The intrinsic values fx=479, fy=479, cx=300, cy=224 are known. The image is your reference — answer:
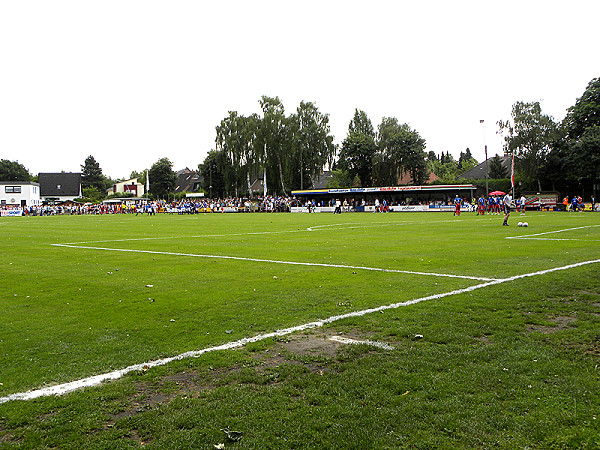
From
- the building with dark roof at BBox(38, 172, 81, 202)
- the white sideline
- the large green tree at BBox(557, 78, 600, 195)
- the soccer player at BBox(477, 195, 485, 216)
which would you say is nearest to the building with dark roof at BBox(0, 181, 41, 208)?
the building with dark roof at BBox(38, 172, 81, 202)

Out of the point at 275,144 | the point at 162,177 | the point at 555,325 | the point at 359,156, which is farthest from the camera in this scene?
the point at 162,177

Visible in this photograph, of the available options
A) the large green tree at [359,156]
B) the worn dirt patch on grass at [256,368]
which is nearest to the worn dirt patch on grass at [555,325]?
the worn dirt patch on grass at [256,368]

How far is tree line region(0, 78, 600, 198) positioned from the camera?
6650 cm

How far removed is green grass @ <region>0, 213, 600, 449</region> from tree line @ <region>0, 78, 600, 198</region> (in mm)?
64225

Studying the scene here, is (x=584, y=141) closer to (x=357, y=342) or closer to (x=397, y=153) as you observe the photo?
(x=397, y=153)

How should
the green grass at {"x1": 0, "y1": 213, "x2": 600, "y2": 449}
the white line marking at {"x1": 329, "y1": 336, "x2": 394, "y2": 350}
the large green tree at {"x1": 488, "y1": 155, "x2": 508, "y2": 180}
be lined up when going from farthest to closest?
1. the large green tree at {"x1": 488, "y1": 155, "x2": 508, "y2": 180}
2. the white line marking at {"x1": 329, "y1": 336, "x2": 394, "y2": 350}
3. the green grass at {"x1": 0, "y1": 213, "x2": 600, "y2": 449}

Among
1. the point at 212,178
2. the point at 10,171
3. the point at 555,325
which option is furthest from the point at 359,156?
the point at 10,171

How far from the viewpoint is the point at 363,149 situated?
270 ft

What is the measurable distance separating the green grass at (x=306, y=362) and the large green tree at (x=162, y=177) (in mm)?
110574

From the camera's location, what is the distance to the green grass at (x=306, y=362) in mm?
3520

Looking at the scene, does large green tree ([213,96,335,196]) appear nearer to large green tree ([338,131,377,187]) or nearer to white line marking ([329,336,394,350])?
large green tree ([338,131,377,187])

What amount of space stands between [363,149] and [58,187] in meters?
78.4

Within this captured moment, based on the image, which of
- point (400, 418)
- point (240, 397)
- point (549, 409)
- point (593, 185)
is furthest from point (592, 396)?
point (593, 185)

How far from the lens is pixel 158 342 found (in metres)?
Answer: 5.80
